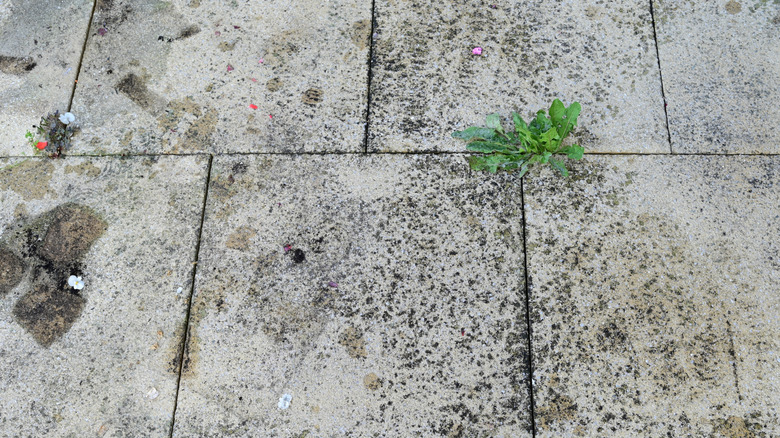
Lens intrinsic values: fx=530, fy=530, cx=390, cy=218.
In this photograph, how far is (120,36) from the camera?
10.2 ft

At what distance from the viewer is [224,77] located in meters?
2.98

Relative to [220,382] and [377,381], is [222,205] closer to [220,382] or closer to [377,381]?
[220,382]

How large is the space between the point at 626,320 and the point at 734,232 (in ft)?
2.37

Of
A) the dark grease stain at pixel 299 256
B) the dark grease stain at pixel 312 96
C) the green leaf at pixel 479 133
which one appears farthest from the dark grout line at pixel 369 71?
the dark grease stain at pixel 299 256

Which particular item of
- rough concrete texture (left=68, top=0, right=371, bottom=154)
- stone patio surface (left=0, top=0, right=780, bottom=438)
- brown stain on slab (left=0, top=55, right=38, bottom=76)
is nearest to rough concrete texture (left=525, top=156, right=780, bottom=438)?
stone patio surface (left=0, top=0, right=780, bottom=438)

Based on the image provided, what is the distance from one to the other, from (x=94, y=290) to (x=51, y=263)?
0.28m

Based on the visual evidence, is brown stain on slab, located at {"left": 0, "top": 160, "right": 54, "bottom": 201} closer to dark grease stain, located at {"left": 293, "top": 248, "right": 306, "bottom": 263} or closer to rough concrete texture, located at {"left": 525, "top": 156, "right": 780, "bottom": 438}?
dark grease stain, located at {"left": 293, "top": 248, "right": 306, "bottom": 263}

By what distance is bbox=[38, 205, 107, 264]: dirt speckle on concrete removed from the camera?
105 inches

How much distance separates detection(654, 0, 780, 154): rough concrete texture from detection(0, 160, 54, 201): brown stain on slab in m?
3.30

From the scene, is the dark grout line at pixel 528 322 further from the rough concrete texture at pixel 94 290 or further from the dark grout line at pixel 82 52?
the dark grout line at pixel 82 52

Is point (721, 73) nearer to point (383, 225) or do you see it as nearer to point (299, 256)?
point (383, 225)

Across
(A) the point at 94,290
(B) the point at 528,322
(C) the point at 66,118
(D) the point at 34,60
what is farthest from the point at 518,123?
(D) the point at 34,60

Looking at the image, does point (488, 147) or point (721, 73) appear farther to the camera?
point (721, 73)

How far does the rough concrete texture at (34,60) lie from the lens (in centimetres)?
294
